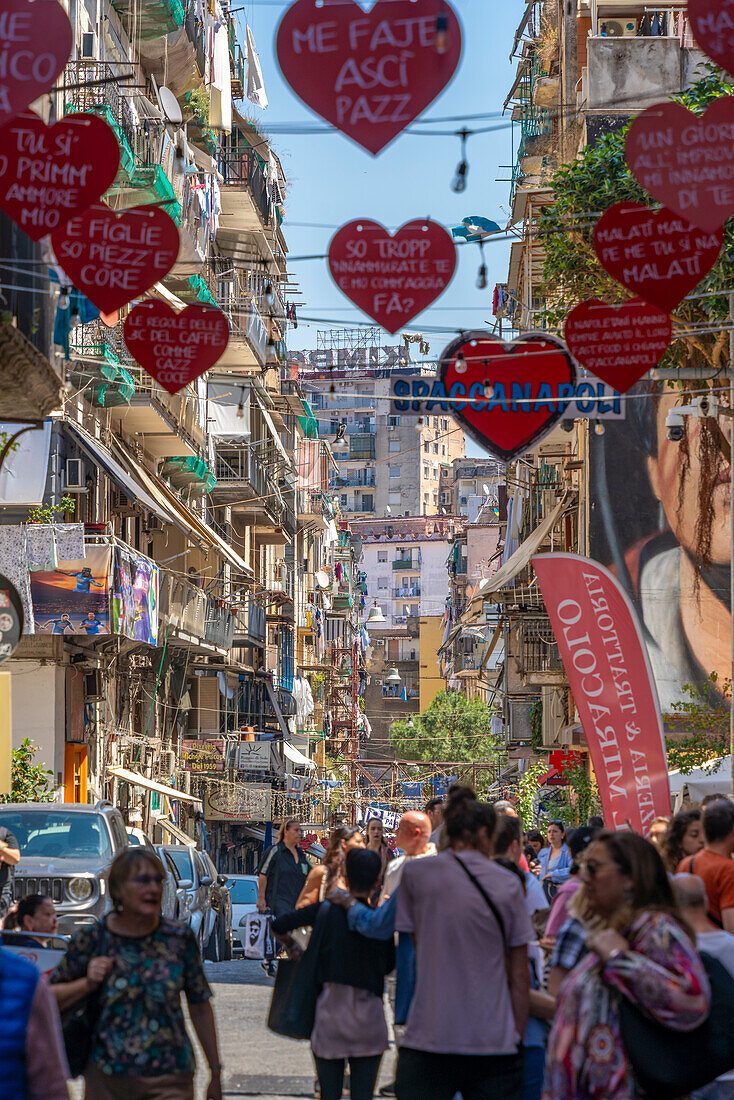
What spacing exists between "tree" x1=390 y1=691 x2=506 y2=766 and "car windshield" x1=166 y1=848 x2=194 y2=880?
66041 mm

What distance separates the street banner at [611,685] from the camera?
553 inches

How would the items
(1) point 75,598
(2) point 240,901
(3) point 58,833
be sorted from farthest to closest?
(2) point 240,901 → (1) point 75,598 → (3) point 58,833

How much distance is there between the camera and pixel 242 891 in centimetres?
2731

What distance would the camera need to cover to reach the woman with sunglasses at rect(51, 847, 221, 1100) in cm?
587

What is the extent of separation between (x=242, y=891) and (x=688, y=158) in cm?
1907

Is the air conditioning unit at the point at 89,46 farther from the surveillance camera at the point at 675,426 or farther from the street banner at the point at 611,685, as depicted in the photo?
the street banner at the point at 611,685

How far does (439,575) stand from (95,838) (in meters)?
114

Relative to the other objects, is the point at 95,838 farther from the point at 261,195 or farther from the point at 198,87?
the point at 261,195

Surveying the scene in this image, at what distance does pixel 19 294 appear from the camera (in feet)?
53.2

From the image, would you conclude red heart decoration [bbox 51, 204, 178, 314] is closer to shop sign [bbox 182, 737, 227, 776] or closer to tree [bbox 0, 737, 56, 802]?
tree [bbox 0, 737, 56, 802]

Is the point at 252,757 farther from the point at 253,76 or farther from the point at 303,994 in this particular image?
the point at 303,994

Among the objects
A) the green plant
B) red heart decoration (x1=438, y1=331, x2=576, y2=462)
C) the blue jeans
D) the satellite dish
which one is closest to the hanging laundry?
the satellite dish

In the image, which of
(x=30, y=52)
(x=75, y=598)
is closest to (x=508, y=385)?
(x=30, y=52)

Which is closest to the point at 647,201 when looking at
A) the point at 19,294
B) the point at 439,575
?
the point at 19,294
